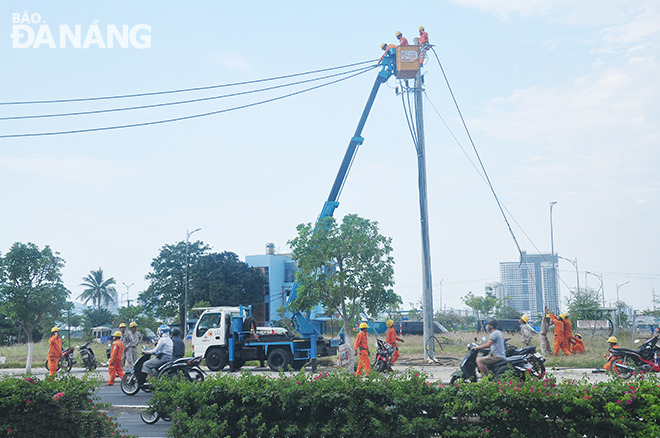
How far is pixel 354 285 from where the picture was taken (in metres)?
20.9

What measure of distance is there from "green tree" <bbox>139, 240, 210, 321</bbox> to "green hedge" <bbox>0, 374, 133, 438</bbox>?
4967 centimetres

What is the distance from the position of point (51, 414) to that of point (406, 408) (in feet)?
13.5

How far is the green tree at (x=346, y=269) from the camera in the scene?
68.1 feet

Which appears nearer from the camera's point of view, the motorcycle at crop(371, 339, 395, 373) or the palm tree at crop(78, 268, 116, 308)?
the motorcycle at crop(371, 339, 395, 373)

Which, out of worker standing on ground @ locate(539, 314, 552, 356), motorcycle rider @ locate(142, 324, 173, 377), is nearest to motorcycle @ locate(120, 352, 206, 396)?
motorcycle rider @ locate(142, 324, 173, 377)

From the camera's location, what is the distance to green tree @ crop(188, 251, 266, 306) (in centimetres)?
5462

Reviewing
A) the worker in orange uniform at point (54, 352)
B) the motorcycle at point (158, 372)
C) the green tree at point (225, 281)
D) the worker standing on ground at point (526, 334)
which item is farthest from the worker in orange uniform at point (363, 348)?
the green tree at point (225, 281)

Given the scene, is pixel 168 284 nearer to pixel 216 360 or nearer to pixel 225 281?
pixel 225 281

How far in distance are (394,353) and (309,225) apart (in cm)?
652

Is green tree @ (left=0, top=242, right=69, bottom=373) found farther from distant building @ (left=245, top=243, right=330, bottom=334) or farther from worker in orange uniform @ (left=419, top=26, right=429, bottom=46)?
distant building @ (left=245, top=243, right=330, bottom=334)

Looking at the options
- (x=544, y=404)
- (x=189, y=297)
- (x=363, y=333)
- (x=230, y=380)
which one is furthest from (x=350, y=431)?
(x=189, y=297)

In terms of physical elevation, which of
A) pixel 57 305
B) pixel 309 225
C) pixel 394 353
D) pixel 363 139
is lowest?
pixel 394 353

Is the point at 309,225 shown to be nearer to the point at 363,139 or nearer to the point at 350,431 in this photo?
the point at 363,139

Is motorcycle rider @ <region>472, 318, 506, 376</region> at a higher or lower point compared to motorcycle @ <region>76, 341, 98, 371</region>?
higher
